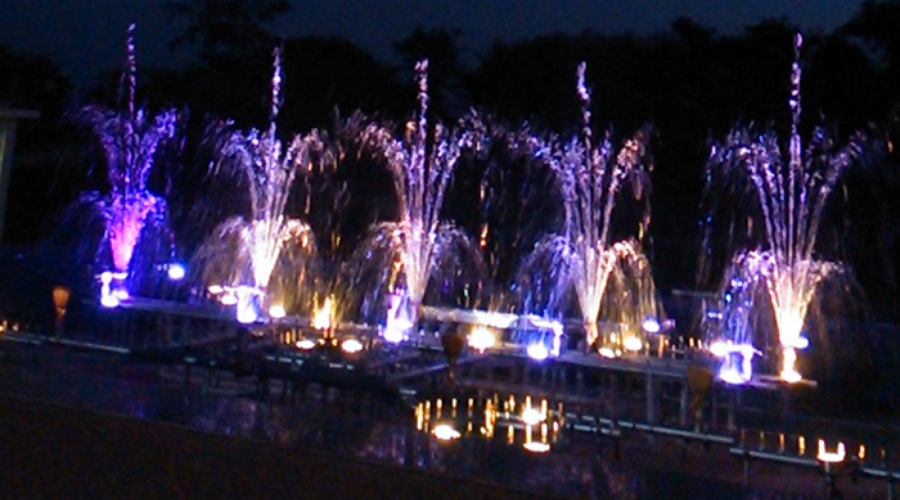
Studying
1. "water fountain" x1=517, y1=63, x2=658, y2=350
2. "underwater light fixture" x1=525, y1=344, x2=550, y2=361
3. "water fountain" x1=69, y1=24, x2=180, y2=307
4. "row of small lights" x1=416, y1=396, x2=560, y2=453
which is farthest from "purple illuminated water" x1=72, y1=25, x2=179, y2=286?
"row of small lights" x1=416, y1=396, x2=560, y2=453

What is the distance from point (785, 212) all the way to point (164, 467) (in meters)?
11.5

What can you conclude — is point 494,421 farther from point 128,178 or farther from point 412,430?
point 128,178

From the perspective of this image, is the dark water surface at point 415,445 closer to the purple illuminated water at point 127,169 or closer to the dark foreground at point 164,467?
the dark foreground at point 164,467

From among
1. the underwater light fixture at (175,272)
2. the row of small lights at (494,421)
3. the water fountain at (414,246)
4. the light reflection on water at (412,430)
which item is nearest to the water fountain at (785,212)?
the water fountain at (414,246)

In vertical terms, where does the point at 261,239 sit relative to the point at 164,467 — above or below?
above

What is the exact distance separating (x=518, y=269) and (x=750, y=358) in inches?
296

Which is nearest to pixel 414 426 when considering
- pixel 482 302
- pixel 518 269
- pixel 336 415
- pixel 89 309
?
pixel 336 415

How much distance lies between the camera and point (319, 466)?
3.72 meters

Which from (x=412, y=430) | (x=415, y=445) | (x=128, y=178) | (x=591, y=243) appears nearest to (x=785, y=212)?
(x=591, y=243)

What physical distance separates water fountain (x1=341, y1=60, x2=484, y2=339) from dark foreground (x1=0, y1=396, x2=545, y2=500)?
6.64m

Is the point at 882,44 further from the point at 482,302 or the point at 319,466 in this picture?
the point at 319,466

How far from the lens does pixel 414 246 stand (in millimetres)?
15078

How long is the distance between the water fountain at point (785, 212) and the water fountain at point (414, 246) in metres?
3.17

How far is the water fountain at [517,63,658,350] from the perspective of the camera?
43.8ft
